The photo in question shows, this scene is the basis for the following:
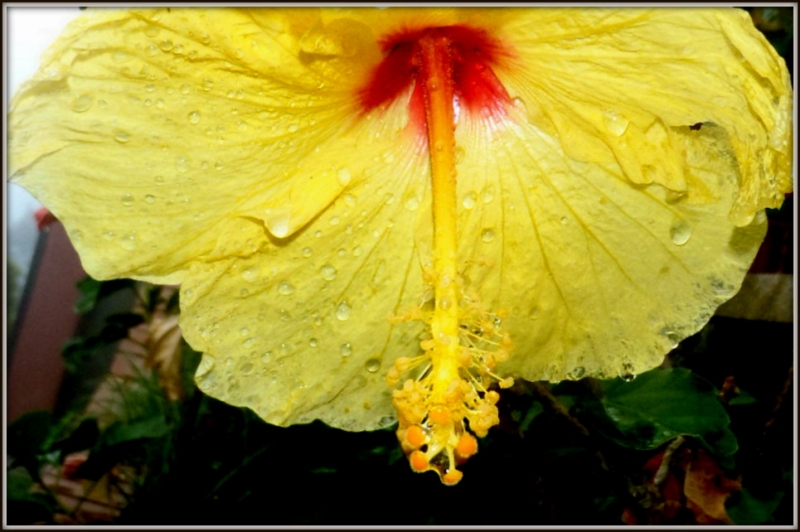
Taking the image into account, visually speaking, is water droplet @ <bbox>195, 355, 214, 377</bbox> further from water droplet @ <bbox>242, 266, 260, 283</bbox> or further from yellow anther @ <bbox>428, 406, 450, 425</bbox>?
yellow anther @ <bbox>428, 406, 450, 425</bbox>

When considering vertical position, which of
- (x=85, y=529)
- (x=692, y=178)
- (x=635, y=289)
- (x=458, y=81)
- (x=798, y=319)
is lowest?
(x=85, y=529)

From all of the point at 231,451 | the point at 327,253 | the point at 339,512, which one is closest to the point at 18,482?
the point at 231,451

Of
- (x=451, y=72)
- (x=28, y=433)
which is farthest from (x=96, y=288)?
(x=451, y=72)

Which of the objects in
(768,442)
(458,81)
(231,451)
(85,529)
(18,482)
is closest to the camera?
(458,81)

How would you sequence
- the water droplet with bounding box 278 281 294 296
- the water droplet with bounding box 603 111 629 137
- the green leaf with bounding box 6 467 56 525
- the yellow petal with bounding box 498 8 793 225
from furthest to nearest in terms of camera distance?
the green leaf with bounding box 6 467 56 525 → the water droplet with bounding box 278 281 294 296 → the water droplet with bounding box 603 111 629 137 → the yellow petal with bounding box 498 8 793 225

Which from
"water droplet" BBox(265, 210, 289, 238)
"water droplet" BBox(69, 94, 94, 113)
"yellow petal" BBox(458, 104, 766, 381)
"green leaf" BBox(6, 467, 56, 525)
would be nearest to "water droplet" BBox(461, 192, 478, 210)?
"yellow petal" BBox(458, 104, 766, 381)

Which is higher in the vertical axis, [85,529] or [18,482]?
[85,529]

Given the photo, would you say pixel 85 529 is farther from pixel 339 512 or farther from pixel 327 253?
pixel 327 253

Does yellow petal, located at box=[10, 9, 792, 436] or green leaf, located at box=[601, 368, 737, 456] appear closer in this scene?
yellow petal, located at box=[10, 9, 792, 436]
